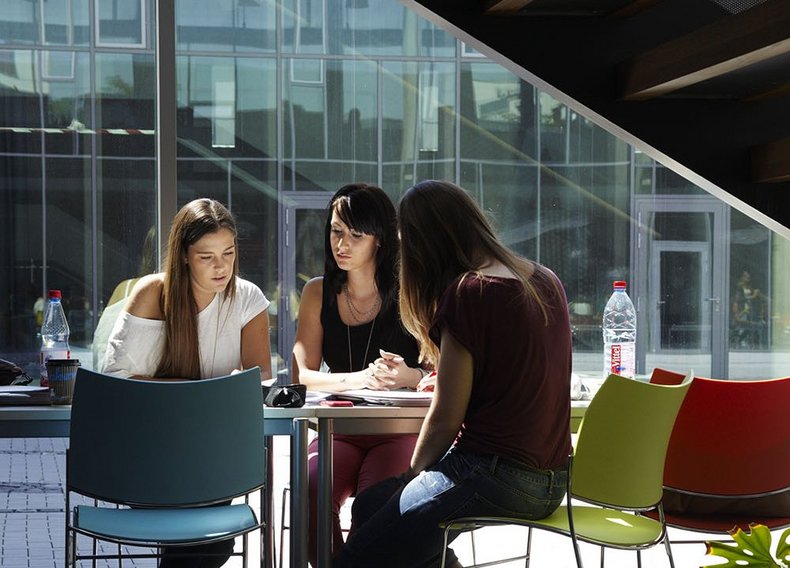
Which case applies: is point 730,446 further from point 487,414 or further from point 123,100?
point 123,100

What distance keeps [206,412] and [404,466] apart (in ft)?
2.86

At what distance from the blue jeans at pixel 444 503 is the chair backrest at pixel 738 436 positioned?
0.57 metres

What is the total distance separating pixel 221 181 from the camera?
8.31 m

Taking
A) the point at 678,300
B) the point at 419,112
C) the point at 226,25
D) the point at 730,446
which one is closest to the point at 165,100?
the point at 730,446

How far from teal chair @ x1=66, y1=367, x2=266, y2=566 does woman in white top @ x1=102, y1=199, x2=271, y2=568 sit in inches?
23.5

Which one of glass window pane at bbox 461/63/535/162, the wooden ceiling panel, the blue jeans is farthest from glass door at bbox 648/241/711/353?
the blue jeans

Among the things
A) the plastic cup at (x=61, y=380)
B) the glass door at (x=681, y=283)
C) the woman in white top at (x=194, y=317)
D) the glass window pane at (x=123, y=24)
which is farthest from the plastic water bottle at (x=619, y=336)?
the glass door at (x=681, y=283)

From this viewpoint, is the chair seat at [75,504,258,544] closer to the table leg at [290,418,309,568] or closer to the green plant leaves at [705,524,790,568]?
the table leg at [290,418,309,568]

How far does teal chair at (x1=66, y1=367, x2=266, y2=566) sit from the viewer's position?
2.43 metres

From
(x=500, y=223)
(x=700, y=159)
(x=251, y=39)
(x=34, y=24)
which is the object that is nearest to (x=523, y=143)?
(x=500, y=223)

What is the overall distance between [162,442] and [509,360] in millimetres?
828

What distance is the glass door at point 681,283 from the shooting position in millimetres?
9484

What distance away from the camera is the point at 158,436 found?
2451mm

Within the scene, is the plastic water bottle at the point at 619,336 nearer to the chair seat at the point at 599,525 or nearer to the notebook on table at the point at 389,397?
the chair seat at the point at 599,525
